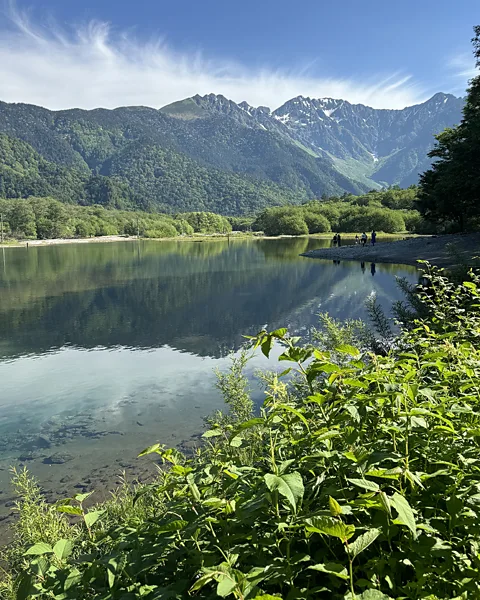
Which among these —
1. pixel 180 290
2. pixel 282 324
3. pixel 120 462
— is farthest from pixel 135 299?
pixel 120 462

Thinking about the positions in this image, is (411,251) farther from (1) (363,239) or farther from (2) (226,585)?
(2) (226,585)

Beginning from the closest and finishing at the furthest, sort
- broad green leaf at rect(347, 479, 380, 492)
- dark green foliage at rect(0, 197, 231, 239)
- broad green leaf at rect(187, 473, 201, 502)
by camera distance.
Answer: broad green leaf at rect(347, 479, 380, 492)
broad green leaf at rect(187, 473, 201, 502)
dark green foliage at rect(0, 197, 231, 239)

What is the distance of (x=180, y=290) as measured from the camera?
37.9m

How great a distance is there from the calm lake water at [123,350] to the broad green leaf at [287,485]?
339 inches

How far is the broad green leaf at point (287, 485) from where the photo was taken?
1.70m

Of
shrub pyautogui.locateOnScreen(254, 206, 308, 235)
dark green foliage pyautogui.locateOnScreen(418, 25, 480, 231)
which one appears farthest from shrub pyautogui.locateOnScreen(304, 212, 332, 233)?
dark green foliage pyautogui.locateOnScreen(418, 25, 480, 231)

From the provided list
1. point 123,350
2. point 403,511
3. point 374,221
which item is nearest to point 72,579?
point 403,511

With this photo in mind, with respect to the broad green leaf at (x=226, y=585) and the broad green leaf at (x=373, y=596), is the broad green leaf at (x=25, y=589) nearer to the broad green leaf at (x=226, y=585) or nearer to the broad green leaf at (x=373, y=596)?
the broad green leaf at (x=226, y=585)

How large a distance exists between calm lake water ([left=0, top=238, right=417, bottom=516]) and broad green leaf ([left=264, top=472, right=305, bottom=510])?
28.3ft

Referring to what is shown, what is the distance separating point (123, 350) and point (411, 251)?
124 ft

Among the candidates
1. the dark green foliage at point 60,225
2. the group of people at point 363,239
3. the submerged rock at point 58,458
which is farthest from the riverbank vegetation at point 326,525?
the dark green foliage at point 60,225

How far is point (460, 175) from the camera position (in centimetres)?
3706

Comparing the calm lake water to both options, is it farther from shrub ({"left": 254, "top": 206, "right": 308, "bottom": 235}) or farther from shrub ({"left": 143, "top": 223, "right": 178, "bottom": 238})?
shrub ({"left": 143, "top": 223, "right": 178, "bottom": 238})

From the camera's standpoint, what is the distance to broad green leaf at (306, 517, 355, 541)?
1.54 meters
